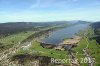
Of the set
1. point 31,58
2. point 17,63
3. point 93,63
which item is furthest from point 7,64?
point 93,63

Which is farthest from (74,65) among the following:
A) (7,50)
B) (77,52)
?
(7,50)

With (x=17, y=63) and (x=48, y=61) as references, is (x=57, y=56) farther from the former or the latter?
(x=17, y=63)

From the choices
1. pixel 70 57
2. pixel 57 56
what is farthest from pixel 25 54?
pixel 70 57

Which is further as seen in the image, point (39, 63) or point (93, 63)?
point (39, 63)

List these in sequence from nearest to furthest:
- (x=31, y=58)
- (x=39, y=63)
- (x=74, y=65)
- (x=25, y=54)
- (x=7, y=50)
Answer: (x=74, y=65), (x=39, y=63), (x=31, y=58), (x=25, y=54), (x=7, y=50)

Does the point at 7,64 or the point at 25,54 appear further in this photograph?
the point at 25,54

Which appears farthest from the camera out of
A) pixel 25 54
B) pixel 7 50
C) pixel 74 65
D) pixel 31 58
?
pixel 7 50

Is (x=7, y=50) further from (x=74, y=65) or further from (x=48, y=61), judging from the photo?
(x=74, y=65)
